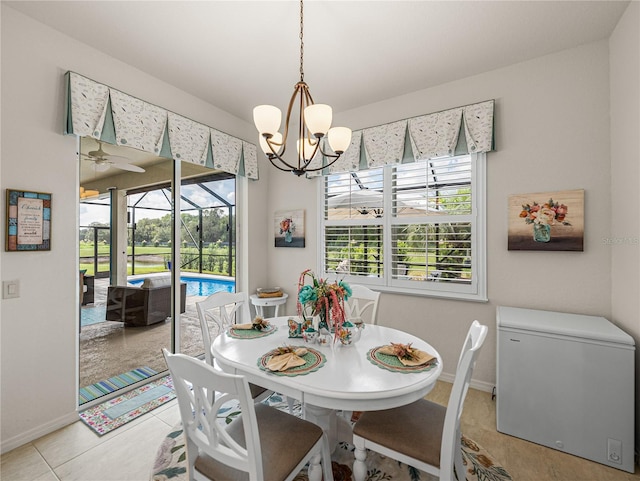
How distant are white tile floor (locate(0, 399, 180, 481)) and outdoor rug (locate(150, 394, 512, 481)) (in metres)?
0.08

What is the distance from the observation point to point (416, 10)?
1.89 metres

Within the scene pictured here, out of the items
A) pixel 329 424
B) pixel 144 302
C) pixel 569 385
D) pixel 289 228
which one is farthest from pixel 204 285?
pixel 569 385

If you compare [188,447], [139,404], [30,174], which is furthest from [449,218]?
[30,174]

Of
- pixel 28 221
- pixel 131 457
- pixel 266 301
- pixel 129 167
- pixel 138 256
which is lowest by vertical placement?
pixel 131 457

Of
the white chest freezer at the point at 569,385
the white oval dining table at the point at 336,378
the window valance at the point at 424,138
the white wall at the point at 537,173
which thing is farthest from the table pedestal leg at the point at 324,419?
the window valance at the point at 424,138

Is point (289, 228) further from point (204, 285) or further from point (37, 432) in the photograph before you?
point (37, 432)

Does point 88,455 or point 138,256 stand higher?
point 138,256

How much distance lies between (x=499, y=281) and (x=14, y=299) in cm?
359

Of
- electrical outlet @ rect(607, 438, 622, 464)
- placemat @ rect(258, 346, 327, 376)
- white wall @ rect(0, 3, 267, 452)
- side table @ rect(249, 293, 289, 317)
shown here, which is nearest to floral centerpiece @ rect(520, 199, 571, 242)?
electrical outlet @ rect(607, 438, 622, 464)

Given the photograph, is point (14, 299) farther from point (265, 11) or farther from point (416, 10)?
point (416, 10)

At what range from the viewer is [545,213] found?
2.32 m

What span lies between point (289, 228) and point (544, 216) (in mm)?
2576

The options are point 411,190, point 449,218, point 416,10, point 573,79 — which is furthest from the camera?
point 411,190

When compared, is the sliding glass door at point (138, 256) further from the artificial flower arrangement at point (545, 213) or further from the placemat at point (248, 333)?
the artificial flower arrangement at point (545, 213)
